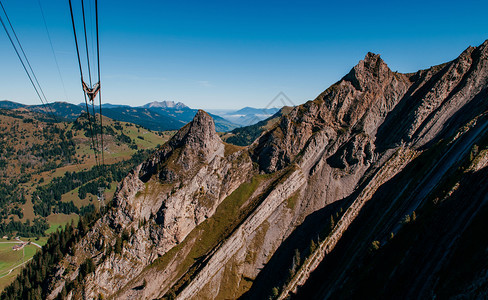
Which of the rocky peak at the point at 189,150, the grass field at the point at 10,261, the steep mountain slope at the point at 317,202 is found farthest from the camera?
the grass field at the point at 10,261

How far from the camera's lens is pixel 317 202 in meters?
114

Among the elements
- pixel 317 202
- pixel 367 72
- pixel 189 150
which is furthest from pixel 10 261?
pixel 367 72

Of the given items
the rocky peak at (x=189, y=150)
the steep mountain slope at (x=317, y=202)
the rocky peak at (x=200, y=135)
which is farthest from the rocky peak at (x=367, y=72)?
the rocky peak at (x=200, y=135)

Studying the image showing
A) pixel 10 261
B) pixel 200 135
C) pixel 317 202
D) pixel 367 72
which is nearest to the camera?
pixel 317 202

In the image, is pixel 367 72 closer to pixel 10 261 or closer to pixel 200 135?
pixel 200 135

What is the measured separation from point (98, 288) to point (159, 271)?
21.5 metres

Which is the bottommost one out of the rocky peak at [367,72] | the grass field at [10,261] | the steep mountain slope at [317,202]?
the grass field at [10,261]

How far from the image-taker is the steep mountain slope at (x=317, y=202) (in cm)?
6297

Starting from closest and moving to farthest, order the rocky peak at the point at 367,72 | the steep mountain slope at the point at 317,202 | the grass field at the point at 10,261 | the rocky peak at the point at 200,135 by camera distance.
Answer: the steep mountain slope at the point at 317,202
the rocky peak at the point at 200,135
the rocky peak at the point at 367,72
the grass field at the point at 10,261

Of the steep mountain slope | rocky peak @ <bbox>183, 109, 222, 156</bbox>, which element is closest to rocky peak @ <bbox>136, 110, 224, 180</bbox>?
rocky peak @ <bbox>183, 109, 222, 156</bbox>

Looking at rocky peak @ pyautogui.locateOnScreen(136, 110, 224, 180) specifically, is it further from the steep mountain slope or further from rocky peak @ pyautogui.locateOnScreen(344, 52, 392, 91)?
rocky peak @ pyautogui.locateOnScreen(344, 52, 392, 91)

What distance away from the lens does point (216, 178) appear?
11900cm

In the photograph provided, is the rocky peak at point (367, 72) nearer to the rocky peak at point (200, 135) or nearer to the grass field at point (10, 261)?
the rocky peak at point (200, 135)

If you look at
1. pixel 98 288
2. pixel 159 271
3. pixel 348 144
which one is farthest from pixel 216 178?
pixel 348 144
